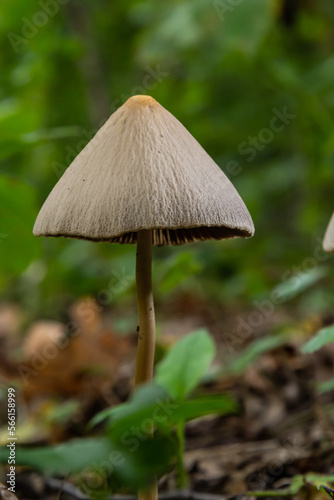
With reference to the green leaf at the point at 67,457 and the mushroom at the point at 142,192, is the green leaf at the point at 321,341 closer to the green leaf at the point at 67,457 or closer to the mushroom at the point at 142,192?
the mushroom at the point at 142,192

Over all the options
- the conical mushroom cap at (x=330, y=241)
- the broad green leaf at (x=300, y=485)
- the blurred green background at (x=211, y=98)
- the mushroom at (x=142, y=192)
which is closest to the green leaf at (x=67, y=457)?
the mushroom at (x=142, y=192)

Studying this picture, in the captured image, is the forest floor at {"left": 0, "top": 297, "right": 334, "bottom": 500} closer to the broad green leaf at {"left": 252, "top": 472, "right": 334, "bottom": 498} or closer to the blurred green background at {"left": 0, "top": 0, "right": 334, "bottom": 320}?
the broad green leaf at {"left": 252, "top": 472, "right": 334, "bottom": 498}

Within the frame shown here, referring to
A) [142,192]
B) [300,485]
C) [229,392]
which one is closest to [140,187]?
[142,192]

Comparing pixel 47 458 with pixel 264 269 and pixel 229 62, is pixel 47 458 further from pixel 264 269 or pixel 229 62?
pixel 264 269

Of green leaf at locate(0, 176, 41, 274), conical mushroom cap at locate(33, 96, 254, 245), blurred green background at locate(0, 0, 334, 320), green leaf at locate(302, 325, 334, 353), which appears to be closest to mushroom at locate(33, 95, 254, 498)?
conical mushroom cap at locate(33, 96, 254, 245)

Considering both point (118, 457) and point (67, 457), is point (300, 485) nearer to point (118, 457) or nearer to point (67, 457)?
point (118, 457)
